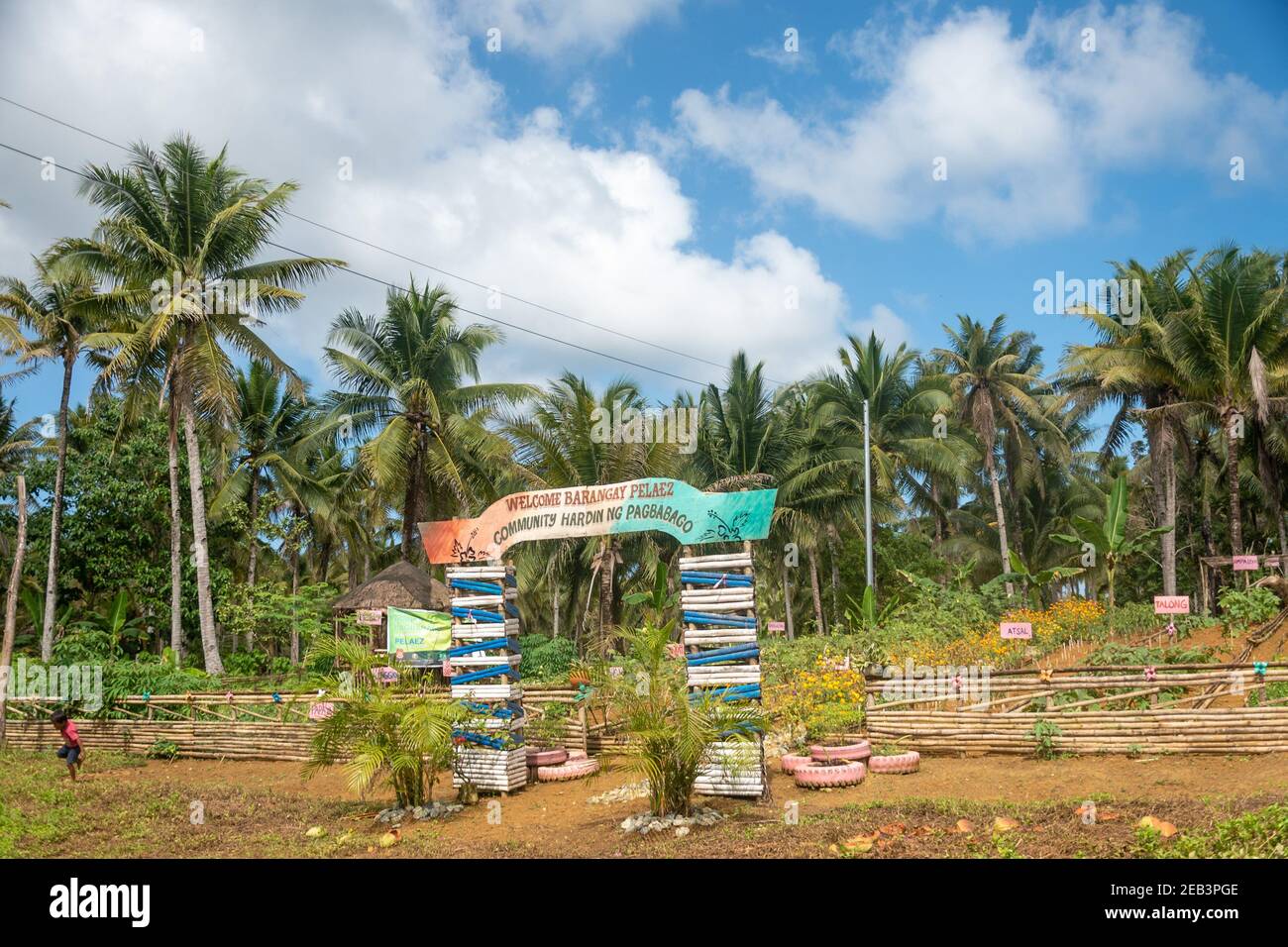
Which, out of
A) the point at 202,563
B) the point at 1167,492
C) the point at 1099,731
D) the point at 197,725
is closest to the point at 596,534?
the point at 1099,731

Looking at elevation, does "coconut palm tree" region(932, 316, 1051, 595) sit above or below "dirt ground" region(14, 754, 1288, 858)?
above

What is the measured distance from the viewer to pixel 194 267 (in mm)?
22219

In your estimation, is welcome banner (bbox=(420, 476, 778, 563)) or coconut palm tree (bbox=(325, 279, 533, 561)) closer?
welcome banner (bbox=(420, 476, 778, 563))

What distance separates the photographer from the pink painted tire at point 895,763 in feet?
37.9

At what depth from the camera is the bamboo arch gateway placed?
11461 millimetres

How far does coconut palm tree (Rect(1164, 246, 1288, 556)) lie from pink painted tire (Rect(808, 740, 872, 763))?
16.7 m

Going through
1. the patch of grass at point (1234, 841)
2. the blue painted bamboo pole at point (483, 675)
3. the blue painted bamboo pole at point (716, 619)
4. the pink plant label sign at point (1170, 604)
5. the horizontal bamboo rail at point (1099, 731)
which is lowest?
the horizontal bamboo rail at point (1099, 731)

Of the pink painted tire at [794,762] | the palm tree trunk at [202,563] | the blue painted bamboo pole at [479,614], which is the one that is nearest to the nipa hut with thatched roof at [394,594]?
the palm tree trunk at [202,563]

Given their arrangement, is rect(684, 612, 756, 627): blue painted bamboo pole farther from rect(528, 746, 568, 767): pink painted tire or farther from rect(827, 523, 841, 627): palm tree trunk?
rect(827, 523, 841, 627): palm tree trunk

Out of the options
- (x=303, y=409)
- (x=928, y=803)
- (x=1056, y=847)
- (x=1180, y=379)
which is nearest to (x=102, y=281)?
(x=303, y=409)

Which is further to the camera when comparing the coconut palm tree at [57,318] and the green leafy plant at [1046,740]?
the coconut palm tree at [57,318]

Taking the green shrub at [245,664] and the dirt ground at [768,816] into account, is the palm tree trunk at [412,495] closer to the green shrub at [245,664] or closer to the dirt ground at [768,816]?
the green shrub at [245,664]

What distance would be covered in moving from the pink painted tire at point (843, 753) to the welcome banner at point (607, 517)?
9.09ft

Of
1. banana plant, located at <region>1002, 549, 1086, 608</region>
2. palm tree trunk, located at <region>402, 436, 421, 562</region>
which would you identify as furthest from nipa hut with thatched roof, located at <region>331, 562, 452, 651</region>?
banana plant, located at <region>1002, 549, 1086, 608</region>
